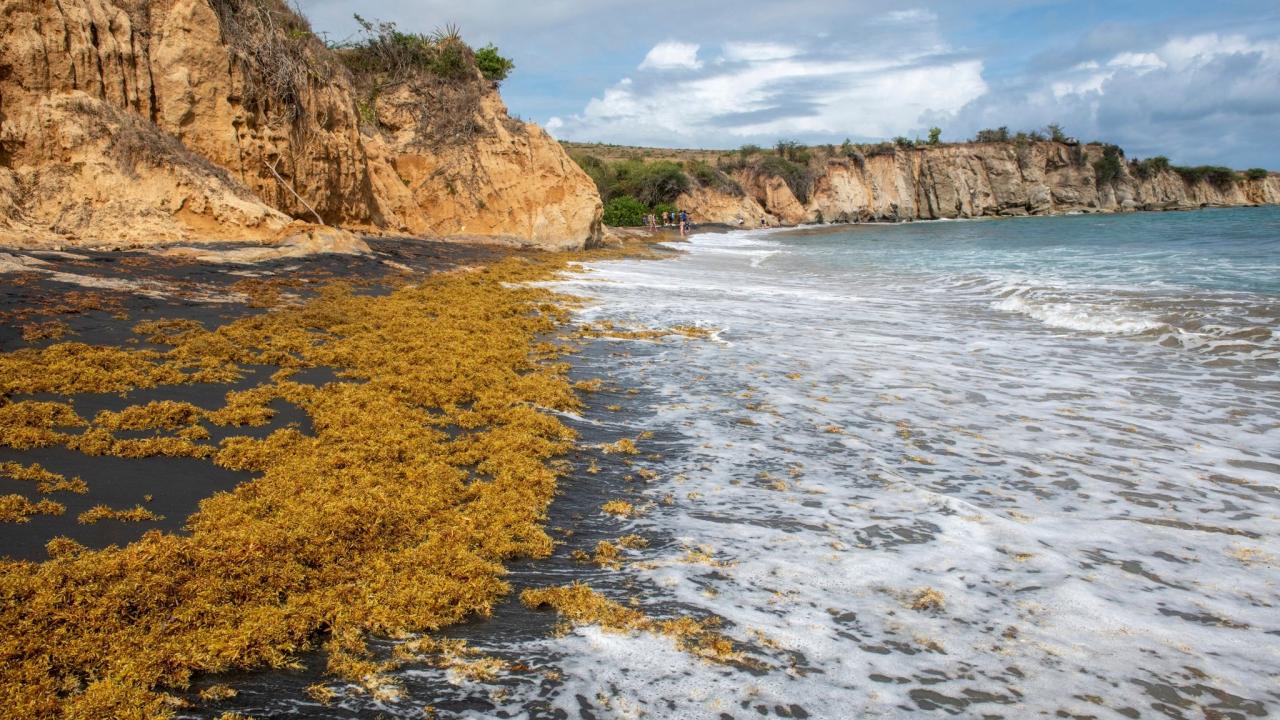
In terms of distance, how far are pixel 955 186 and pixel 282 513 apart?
278 ft

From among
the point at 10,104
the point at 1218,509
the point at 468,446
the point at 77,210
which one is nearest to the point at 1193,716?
the point at 1218,509

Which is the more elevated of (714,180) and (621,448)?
(714,180)

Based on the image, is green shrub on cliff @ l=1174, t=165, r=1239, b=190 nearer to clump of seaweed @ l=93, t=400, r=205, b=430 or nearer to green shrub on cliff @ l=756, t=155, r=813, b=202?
green shrub on cliff @ l=756, t=155, r=813, b=202

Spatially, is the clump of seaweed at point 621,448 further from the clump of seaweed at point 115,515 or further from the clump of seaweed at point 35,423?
the clump of seaweed at point 35,423

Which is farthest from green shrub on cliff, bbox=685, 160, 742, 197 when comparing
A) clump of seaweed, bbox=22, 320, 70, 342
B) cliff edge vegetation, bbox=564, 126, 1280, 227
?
clump of seaweed, bbox=22, 320, 70, 342

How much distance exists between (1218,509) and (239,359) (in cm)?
763

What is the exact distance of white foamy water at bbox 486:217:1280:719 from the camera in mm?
3027

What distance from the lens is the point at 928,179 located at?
258 ft

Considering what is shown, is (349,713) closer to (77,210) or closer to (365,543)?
(365,543)

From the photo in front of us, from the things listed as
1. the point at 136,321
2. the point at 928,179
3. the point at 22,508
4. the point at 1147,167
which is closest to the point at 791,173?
the point at 928,179

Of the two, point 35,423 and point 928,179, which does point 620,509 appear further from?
point 928,179

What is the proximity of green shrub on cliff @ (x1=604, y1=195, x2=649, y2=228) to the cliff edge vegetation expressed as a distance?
821cm

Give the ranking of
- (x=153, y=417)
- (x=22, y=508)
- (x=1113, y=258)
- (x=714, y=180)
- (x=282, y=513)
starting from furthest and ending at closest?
(x=714, y=180), (x=1113, y=258), (x=153, y=417), (x=282, y=513), (x=22, y=508)

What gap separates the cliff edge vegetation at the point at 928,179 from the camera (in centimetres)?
7088
